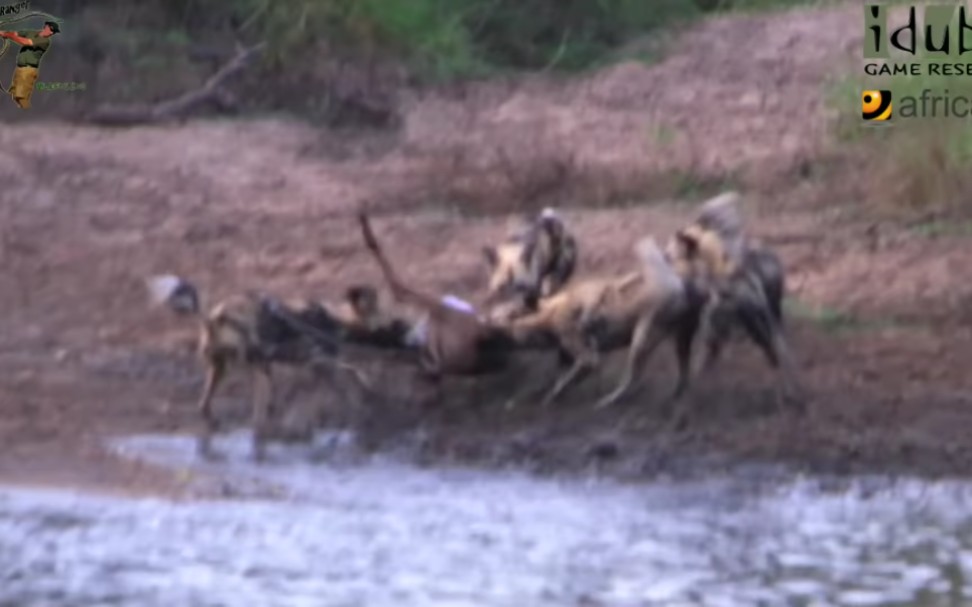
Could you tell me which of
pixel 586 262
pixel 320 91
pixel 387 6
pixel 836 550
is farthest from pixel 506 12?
pixel 836 550

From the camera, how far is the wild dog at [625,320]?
37.4ft

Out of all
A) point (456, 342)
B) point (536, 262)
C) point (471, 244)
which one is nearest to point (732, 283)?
point (536, 262)

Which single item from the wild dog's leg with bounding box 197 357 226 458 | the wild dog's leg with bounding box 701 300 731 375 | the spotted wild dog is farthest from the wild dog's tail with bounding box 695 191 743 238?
the wild dog's leg with bounding box 197 357 226 458

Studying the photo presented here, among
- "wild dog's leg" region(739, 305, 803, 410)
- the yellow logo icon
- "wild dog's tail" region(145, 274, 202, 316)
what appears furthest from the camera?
the yellow logo icon

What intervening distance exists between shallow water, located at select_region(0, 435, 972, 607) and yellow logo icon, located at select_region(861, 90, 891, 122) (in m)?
5.86

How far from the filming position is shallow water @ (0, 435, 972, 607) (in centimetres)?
852

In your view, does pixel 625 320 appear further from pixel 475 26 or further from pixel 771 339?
pixel 475 26

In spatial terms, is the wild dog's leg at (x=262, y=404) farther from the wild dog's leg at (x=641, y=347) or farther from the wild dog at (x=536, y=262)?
the wild dog's leg at (x=641, y=347)

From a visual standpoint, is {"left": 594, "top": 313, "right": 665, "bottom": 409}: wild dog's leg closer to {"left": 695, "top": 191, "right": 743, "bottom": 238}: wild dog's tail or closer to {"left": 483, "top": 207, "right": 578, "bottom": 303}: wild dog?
{"left": 695, "top": 191, "right": 743, "bottom": 238}: wild dog's tail

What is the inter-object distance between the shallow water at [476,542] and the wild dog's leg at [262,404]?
0.19 meters

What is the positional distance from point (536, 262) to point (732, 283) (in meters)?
1.33

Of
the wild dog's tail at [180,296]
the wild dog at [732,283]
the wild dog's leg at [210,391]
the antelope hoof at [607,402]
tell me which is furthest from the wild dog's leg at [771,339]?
the wild dog's tail at [180,296]

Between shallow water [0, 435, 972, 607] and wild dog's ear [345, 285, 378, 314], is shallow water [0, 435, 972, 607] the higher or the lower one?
the lower one

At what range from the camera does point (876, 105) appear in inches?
634
